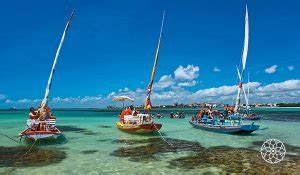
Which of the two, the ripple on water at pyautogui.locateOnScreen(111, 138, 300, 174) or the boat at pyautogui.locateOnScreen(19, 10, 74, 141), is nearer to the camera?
the ripple on water at pyautogui.locateOnScreen(111, 138, 300, 174)

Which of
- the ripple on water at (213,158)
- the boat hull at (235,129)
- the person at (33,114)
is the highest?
the person at (33,114)

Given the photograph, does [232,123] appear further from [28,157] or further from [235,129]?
[28,157]

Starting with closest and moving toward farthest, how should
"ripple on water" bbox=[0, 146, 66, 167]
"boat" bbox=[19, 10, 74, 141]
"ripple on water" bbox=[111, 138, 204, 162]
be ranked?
"ripple on water" bbox=[0, 146, 66, 167], "ripple on water" bbox=[111, 138, 204, 162], "boat" bbox=[19, 10, 74, 141]

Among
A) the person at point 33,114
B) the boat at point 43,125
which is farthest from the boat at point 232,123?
the person at point 33,114

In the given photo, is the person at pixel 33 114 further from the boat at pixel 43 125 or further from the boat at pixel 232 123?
the boat at pixel 232 123

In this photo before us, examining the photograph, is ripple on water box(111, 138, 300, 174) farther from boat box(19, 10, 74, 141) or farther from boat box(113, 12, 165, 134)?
boat box(19, 10, 74, 141)

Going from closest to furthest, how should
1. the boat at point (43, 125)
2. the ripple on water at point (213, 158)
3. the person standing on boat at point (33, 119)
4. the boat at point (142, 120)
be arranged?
the ripple on water at point (213, 158)
the boat at point (43, 125)
the person standing on boat at point (33, 119)
the boat at point (142, 120)

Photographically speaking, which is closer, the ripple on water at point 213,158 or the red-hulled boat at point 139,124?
the ripple on water at point 213,158

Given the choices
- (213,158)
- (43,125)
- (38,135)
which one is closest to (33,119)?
(43,125)

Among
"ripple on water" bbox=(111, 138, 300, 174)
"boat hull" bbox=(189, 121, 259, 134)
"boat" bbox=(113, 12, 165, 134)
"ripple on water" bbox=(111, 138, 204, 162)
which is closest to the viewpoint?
"ripple on water" bbox=(111, 138, 300, 174)

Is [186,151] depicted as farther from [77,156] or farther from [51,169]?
[51,169]

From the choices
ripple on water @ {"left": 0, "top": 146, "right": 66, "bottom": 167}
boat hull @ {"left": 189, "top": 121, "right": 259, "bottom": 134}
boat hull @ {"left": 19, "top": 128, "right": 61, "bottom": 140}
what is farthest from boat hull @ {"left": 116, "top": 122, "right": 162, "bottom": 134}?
ripple on water @ {"left": 0, "top": 146, "right": 66, "bottom": 167}

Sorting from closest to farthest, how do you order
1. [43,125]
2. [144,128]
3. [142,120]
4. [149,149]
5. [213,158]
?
[213,158] < [149,149] < [43,125] < [144,128] < [142,120]

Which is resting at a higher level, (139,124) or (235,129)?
(139,124)
